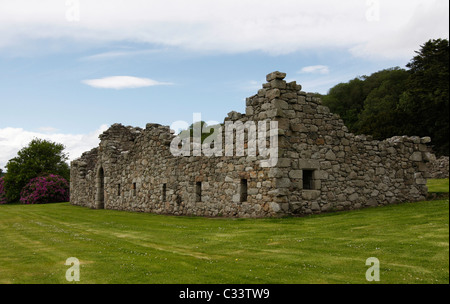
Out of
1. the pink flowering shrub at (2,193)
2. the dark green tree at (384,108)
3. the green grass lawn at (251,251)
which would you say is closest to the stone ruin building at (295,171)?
the green grass lawn at (251,251)

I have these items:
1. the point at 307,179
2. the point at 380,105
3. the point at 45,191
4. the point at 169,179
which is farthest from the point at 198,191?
the point at 380,105

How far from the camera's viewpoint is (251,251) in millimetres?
9508

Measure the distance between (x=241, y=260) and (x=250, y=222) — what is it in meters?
6.09

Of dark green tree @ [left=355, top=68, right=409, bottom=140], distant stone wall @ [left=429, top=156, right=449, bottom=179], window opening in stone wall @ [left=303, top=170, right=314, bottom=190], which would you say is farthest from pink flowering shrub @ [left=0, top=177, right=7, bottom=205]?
distant stone wall @ [left=429, top=156, right=449, bottom=179]

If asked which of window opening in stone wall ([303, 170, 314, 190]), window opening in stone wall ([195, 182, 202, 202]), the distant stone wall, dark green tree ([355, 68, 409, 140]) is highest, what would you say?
dark green tree ([355, 68, 409, 140])

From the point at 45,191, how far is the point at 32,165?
5.55 meters

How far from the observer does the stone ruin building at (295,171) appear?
601 inches

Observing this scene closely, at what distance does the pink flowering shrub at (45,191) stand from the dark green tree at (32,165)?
2301 mm

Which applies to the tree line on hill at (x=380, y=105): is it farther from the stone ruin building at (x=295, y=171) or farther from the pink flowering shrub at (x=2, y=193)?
the pink flowering shrub at (x=2, y=193)

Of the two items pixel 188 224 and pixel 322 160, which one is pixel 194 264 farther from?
pixel 322 160

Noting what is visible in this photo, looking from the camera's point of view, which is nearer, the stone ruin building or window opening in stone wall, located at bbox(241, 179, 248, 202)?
the stone ruin building

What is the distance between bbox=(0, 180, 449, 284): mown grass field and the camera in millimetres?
7047

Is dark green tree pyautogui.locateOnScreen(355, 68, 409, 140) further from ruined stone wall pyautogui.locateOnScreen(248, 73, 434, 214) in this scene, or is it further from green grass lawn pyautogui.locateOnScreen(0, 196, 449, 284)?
green grass lawn pyautogui.locateOnScreen(0, 196, 449, 284)

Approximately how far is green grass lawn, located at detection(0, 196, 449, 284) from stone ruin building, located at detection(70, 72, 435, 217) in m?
1.39
